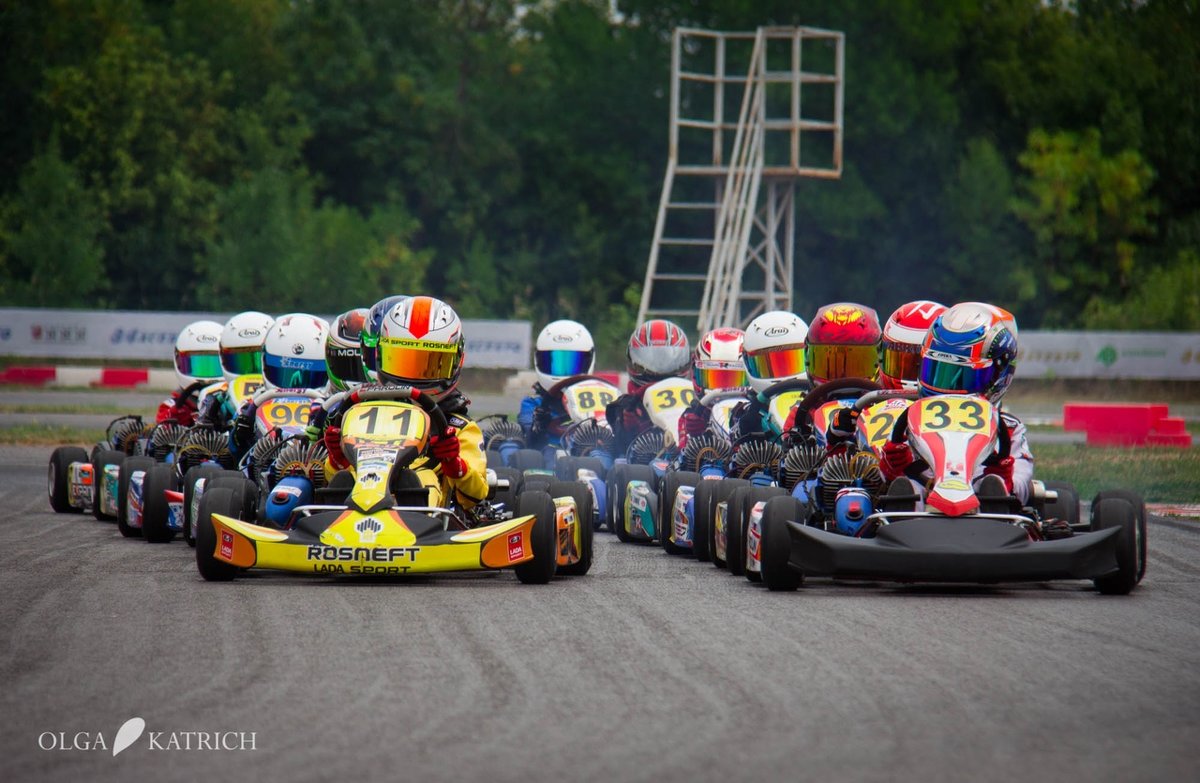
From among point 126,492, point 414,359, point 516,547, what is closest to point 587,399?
point 126,492

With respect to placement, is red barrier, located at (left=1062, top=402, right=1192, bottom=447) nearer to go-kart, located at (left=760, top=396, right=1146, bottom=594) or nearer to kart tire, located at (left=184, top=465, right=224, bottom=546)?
go-kart, located at (left=760, top=396, right=1146, bottom=594)

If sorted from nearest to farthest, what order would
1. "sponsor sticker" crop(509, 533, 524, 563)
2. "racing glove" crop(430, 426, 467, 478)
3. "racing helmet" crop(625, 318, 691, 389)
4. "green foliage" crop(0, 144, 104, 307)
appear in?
"sponsor sticker" crop(509, 533, 524, 563) < "racing glove" crop(430, 426, 467, 478) < "racing helmet" crop(625, 318, 691, 389) < "green foliage" crop(0, 144, 104, 307)

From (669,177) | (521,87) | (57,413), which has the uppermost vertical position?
(521,87)

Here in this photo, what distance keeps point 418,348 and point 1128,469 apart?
9786mm

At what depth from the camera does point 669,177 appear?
32312 millimetres

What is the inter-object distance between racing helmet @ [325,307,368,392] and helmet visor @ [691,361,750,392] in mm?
2953

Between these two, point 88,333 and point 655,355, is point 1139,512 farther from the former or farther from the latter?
point 88,333

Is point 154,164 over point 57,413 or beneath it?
over

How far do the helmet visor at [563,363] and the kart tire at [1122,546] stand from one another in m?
6.92

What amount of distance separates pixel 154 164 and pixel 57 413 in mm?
17754

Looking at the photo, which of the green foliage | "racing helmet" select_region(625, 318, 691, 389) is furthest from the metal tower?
"racing helmet" select_region(625, 318, 691, 389)

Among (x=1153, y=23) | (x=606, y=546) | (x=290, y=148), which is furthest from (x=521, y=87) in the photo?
(x=606, y=546)

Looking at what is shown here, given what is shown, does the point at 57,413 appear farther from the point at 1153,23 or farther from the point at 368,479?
the point at 1153,23

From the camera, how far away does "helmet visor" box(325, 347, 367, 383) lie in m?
11.1
